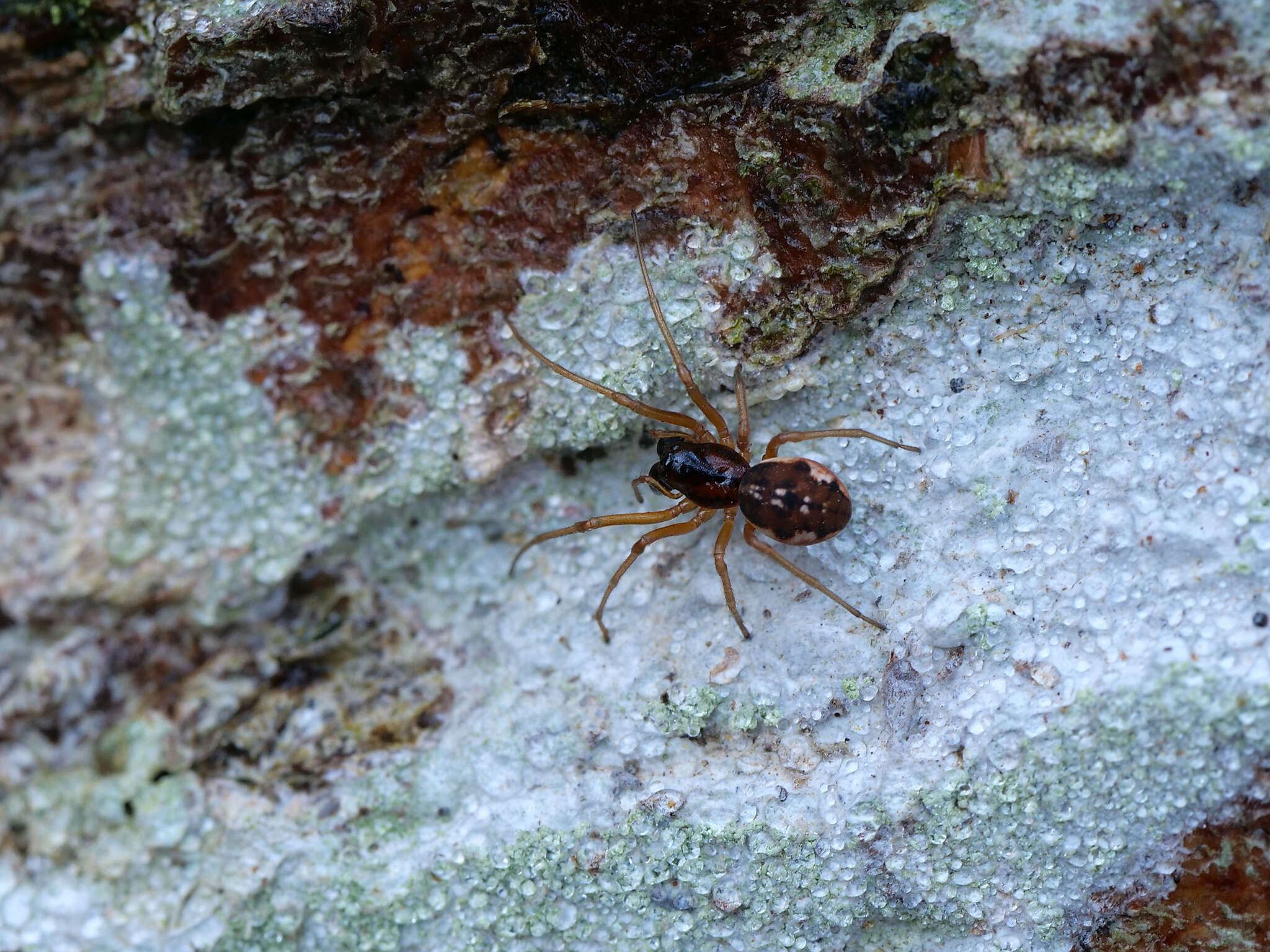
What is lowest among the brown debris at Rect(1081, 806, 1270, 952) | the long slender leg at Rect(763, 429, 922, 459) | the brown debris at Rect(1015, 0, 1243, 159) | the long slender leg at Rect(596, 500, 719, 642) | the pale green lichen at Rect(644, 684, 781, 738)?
the brown debris at Rect(1081, 806, 1270, 952)

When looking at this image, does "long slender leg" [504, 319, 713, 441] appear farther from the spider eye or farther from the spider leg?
the spider leg

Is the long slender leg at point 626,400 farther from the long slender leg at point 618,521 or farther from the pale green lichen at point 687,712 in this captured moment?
the pale green lichen at point 687,712

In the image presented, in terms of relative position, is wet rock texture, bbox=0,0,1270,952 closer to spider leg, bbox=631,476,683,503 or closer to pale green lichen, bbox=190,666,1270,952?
pale green lichen, bbox=190,666,1270,952

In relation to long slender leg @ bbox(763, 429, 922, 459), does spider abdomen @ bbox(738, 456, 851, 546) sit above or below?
below

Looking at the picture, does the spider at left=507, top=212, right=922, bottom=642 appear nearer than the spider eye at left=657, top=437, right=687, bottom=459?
Yes

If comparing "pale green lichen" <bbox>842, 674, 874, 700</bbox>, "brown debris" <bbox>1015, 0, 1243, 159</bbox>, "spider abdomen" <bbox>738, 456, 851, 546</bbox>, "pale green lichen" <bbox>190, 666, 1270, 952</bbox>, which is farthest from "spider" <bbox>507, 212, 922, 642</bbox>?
"brown debris" <bbox>1015, 0, 1243, 159</bbox>

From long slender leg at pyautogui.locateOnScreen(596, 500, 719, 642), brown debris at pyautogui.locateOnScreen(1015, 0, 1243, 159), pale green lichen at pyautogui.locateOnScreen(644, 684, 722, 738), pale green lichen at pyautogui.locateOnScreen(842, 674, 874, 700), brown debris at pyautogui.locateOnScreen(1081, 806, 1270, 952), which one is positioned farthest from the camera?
long slender leg at pyautogui.locateOnScreen(596, 500, 719, 642)

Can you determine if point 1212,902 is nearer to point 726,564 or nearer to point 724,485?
point 726,564

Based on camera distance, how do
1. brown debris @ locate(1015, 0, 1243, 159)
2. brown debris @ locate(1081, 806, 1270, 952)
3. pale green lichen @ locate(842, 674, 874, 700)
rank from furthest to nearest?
pale green lichen @ locate(842, 674, 874, 700)
brown debris @ locate(1081, 806, 1270, 952)
brown debris @ locate(1015, 0, 1243, 159)
